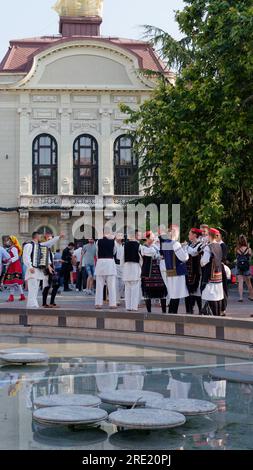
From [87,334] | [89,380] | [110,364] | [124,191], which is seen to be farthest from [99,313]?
[124,191]

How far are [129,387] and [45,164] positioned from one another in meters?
37.7

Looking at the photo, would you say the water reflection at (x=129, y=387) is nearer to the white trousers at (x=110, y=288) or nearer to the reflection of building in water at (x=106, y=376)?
the reflection of building in water at (x=106, y=376)

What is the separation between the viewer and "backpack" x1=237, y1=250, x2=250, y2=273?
59.8 ft

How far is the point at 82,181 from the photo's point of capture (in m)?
45.6

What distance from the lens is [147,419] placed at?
6031 millimetres

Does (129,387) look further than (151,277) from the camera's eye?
No

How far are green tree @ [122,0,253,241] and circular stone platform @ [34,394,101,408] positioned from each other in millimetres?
13071

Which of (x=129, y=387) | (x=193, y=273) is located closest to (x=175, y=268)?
(x=193, y=273)

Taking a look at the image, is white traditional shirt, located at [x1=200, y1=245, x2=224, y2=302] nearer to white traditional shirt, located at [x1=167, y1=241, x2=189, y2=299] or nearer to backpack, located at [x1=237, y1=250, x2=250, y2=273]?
white traditional shirt, located at [x1=167, y1=241, x2=189, y2=299]

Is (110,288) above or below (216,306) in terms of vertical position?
above

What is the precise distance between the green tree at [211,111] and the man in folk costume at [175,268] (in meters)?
6.07

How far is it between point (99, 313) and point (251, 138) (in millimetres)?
8382

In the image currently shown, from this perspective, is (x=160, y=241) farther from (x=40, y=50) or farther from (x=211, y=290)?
(x=40, y=50)
